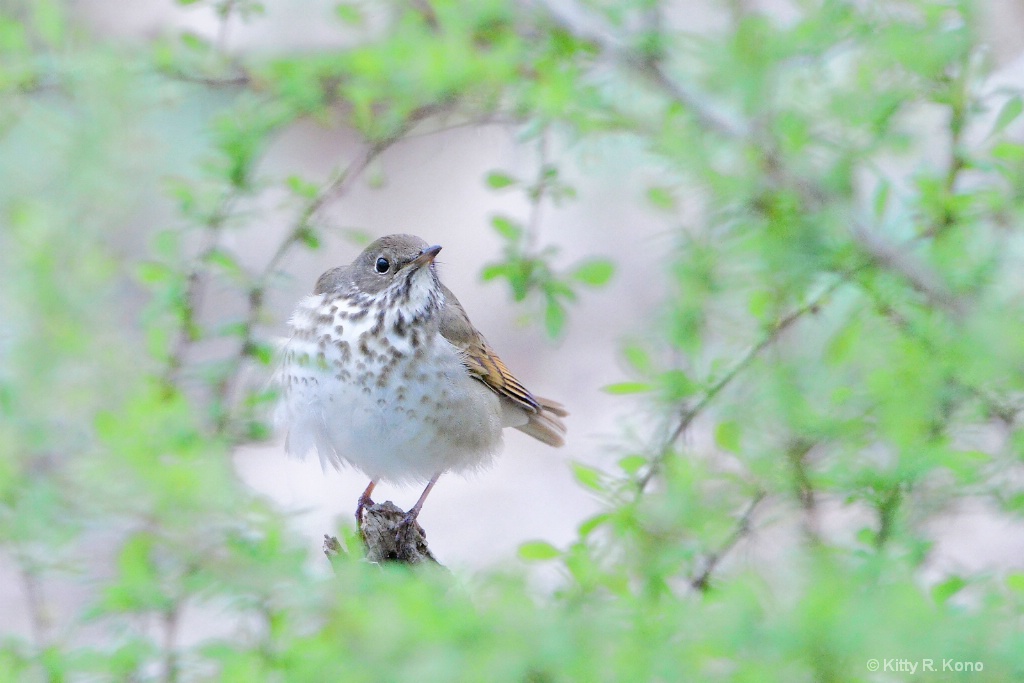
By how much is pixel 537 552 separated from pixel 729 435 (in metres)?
0.41

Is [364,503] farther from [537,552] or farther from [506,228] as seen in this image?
[537,552]

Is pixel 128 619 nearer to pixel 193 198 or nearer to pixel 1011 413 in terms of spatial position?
pixel 193 198

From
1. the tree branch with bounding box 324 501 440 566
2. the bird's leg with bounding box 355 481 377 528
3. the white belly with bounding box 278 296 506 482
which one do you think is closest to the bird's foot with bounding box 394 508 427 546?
the tree branch with bounding box 324 501 440 566

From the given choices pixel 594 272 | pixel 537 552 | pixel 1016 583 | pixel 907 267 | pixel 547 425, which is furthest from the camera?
pixel 547 425

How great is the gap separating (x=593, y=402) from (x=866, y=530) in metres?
2.96

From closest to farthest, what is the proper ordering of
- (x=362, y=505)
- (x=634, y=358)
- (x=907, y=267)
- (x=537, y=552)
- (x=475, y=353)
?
(x=537, y=552)
(x=907, y=267)
(x=634, y=358)
(x=475, y=353)
(x=362, y=505)

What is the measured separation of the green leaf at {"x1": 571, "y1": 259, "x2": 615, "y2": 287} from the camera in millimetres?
2355

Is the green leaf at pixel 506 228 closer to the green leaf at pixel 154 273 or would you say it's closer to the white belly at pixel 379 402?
the white belly at pixel 379 402

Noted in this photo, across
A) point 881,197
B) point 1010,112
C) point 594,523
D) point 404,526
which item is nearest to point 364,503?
point 404,526

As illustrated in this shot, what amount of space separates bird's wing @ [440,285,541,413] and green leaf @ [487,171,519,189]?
1.44ft

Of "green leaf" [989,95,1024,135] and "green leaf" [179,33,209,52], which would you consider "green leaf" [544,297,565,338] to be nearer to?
"green leaf" [989,95,1024,135]

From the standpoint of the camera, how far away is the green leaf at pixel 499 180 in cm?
240

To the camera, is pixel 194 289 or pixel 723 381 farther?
pixel 194 289

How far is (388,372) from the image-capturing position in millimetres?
2566
